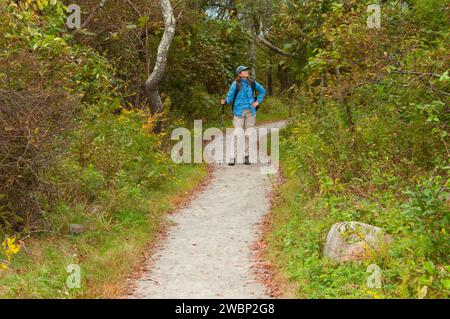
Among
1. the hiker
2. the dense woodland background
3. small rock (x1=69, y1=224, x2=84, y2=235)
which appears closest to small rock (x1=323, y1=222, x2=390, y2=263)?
the dense woodland background

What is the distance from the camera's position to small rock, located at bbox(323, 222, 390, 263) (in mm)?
6877

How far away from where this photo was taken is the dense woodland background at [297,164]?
22.0 ft

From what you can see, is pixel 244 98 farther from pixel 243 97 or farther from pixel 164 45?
pixel 164 45

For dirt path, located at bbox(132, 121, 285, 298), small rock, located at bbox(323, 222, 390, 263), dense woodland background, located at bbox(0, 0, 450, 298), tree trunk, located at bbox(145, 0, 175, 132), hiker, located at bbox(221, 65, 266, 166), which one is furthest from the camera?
tree trunk, located at bbox(145, 0, 175, 132)

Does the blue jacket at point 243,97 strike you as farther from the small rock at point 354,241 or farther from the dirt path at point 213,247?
the small rock at point 354,241

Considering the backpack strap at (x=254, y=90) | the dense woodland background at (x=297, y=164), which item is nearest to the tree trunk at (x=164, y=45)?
the dense woodland background at (x=297, y=164)

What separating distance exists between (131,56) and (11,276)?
10.7 metres


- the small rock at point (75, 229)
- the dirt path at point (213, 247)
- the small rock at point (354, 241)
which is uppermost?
the small rock at point (354, 241)

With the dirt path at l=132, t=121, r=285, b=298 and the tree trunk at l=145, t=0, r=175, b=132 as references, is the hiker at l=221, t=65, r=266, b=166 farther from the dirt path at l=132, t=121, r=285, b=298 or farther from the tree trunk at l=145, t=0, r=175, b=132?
the tree trunk at l=145, t=0, r=175, b=132

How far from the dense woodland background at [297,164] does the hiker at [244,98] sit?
3.07 feet

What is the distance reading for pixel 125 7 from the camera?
53.9 feet

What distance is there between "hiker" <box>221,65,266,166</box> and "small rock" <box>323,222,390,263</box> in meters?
6.57

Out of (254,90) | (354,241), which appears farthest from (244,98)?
(354,241)

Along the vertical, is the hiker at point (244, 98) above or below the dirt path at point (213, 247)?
above
